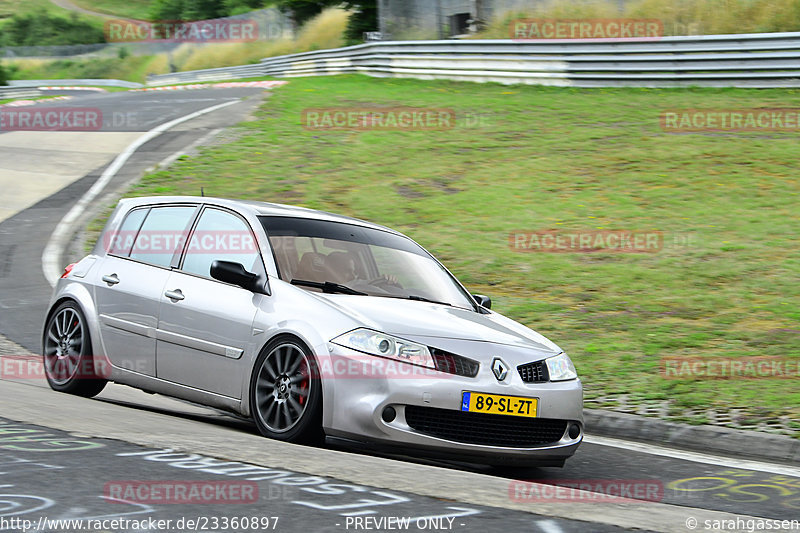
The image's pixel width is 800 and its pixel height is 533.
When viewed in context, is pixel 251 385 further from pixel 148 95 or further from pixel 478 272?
pixel 148 95

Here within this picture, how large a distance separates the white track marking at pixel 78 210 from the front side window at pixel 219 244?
18.9ft

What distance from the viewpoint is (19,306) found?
11.4 meters

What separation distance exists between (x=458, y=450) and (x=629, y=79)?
783 inches

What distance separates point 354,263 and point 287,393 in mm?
1278

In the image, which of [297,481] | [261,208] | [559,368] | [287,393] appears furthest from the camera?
[261,208]

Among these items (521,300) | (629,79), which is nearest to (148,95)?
(629,79)

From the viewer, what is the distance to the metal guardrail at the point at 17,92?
41.1 metres

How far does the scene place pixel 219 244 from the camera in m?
7.03

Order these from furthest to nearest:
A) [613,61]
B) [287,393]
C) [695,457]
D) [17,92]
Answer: [17,92]
[613,61]
[695,457]
[287,393]

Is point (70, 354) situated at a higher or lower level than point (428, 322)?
lower

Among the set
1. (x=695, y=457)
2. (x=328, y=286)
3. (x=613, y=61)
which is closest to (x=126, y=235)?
(x=328, y=286)

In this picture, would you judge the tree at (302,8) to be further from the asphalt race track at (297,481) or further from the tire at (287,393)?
the tire at (287,393)

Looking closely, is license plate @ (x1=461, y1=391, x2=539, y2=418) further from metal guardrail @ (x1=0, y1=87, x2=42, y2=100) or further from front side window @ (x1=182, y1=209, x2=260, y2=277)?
metal guardrail @ (x1=0, y1=87, x2=42, y2=100)

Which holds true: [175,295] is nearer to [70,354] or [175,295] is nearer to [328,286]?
[328,286]
